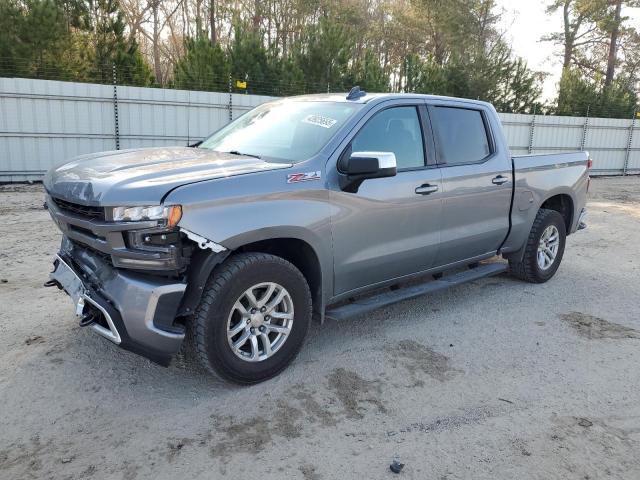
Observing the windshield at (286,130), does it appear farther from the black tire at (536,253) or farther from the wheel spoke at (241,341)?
the black tire at (536,253)

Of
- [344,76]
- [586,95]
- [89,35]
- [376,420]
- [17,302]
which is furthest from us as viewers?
[586,95]

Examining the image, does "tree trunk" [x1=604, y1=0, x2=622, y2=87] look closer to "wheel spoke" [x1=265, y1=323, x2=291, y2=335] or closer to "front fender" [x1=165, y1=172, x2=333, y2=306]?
"front fender" [x1=165, y1=172, x2=333, y2=306]

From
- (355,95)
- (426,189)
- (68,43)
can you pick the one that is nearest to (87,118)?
(68,43)

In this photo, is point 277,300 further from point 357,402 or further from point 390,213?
point 390,213

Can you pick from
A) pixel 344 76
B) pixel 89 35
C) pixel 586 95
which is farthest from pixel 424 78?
pixel 89 35

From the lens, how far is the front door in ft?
12.7

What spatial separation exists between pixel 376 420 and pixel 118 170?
2.19 m

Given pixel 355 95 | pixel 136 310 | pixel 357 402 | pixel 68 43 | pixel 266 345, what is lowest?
pixel 357 402

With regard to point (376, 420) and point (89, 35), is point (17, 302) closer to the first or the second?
point (376, 420)

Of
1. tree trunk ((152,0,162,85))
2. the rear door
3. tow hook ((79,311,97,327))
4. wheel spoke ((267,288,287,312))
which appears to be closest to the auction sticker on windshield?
the rear door

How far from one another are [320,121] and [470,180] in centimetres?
152

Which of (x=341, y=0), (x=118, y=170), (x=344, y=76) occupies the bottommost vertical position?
(x=118, y=170)

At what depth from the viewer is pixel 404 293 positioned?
14.6 feet

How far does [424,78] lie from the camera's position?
21.4 m
